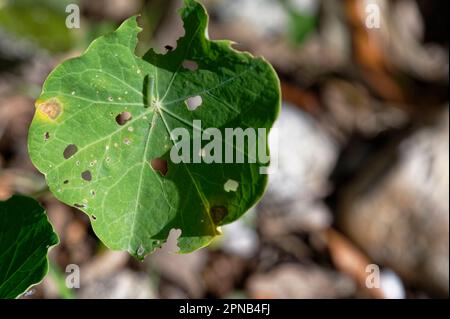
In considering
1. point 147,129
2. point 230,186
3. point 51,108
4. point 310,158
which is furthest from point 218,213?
point 310,158

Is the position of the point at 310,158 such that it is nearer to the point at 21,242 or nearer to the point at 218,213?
the point at 218,213

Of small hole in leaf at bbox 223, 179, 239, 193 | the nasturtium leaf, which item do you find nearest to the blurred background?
the nasturtium leaf

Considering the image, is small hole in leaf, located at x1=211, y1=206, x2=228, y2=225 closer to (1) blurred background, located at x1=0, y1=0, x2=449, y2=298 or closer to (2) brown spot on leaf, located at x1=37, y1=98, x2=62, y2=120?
(2) brown spot on leaf, located at x1=37, y1=98, x2=62, y2=120

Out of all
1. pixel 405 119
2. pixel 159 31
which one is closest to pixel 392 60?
pixel 405 119

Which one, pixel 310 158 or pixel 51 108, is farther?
pixel 310 158

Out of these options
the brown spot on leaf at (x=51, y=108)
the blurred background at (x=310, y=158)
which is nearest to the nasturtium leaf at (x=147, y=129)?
the brown spot on leaf at (x=51, y=108)
